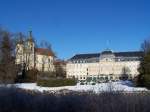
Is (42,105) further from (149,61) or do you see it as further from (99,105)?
(149,61)

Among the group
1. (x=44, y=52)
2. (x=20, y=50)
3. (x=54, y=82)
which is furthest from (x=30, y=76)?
(x=54, y=82)

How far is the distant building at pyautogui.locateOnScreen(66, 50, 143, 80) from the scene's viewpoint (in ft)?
494

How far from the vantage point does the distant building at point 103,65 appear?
150475mm

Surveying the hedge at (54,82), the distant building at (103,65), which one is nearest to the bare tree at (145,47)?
the hedge at (54,82)

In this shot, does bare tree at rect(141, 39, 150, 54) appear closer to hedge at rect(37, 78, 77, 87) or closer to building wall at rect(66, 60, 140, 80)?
hedge at rect(37, 78, 77, 87)

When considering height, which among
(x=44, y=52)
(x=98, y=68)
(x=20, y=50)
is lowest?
(x=20, y=50)

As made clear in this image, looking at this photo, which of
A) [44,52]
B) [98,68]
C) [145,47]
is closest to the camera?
[145,47]

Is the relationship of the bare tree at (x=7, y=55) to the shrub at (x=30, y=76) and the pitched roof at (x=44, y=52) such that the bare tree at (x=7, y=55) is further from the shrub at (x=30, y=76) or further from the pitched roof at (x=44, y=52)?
the pitched roof at (x=44, y=52)

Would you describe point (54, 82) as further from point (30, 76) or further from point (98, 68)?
point (98, 68)

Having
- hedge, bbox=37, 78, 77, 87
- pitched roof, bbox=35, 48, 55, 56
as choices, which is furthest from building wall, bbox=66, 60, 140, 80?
hedge, bbox=37, 78, 77, 87

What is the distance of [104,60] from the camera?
154 meters

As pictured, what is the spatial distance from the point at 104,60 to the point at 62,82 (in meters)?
101

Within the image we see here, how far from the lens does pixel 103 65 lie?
156m

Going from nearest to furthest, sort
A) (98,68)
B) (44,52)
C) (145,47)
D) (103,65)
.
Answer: (145,47), (44,52), (103,65), (98,68)
